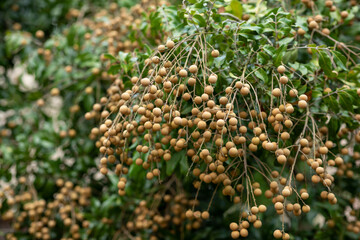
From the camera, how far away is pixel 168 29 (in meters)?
1.17

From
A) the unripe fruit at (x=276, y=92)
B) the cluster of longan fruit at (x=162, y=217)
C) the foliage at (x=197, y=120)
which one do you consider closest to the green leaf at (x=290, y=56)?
the foliage at (x=197, y=120)

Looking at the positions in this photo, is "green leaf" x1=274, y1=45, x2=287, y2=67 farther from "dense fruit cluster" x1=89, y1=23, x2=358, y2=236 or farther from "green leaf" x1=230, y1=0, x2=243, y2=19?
"green leaf" x1=230, y1=0, x2=243, y2=19

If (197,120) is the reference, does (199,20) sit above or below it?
above

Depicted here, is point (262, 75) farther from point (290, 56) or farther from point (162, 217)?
point (162, 217)

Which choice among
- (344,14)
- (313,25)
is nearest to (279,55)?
(313,25)

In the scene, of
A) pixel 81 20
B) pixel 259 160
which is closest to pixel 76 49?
pixel 81 20

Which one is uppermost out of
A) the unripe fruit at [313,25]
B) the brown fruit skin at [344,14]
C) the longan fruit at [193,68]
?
the longan fruit at [193,68]

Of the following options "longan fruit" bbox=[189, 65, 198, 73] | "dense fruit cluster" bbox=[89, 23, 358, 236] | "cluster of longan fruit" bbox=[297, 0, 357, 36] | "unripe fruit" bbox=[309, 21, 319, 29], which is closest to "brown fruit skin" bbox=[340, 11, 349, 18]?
"cluster of longan fruit" bbox=[297, 0, 357, 36]

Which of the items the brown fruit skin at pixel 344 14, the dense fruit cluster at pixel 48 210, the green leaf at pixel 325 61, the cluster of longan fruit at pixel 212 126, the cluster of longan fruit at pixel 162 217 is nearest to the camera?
the cluster of longan fruit at pixel 212 126

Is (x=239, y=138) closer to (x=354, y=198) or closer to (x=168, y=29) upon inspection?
(x=168, y=29)

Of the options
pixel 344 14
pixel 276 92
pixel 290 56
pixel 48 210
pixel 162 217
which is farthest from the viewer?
pixel 48 210

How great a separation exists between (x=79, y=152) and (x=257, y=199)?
0.96 m

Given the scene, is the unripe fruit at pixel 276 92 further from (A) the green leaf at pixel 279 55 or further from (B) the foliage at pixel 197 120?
(A) the green leaf at pixel 279 55

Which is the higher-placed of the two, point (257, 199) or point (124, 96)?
point (124, 96)
